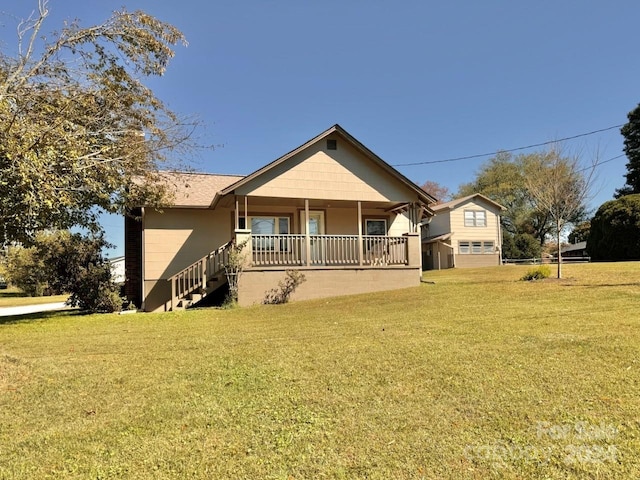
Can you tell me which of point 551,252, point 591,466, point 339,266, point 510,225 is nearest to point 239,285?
point 339,266

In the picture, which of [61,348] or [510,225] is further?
[510,225]

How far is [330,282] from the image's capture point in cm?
1378

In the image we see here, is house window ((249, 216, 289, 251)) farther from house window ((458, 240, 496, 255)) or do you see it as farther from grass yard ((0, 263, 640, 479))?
house window ((458, 240, 496, 255))

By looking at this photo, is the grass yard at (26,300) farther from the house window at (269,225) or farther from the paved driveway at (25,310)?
the house window at (269,225)

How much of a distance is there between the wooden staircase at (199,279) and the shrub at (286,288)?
179cm

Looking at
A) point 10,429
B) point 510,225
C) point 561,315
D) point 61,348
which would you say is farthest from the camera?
point 510,225

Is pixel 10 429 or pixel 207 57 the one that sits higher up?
pixel 207 57

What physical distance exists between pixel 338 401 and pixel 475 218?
1196 inches

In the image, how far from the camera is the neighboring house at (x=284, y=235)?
13.5 meters

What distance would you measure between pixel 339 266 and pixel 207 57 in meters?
8.76

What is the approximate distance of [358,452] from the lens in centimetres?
325

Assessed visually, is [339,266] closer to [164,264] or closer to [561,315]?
[164,264]

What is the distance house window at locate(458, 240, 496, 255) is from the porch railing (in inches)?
721

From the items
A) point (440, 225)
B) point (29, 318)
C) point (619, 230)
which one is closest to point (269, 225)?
point (29, 318)
